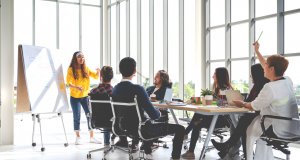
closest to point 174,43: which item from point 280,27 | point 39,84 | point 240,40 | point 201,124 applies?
point 240,40

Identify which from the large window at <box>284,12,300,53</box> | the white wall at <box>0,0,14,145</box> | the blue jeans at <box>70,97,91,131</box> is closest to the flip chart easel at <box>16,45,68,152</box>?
the blue jeans at <box>70,97,91,131</box>

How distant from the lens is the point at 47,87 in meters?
5.28

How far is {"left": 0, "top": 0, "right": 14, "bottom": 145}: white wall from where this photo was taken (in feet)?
17.5

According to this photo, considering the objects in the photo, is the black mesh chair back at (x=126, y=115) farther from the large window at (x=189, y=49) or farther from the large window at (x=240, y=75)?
the large window at (x=189, y=49)

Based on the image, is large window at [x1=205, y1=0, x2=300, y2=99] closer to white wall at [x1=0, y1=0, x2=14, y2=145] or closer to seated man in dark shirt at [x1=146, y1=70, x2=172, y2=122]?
seated man in dark shirt at [x1=146, y1=70, x2=172, y2=122]

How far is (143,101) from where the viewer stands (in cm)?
339

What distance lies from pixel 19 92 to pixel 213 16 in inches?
161

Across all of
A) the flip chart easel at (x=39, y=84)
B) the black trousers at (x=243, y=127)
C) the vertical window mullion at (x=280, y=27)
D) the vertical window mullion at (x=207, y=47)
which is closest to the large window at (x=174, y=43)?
the vertical window mullion at (x=207, y=47)

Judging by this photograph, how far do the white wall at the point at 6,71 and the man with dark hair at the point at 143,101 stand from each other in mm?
2608

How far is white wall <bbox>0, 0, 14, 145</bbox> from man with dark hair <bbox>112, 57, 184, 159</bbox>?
2.61 meters

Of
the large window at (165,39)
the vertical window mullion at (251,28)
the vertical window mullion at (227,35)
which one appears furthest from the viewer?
the large window at (165,39)

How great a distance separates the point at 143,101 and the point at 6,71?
3.01 meters

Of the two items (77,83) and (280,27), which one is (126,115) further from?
(280,27)

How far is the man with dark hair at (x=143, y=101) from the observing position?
340 centimetres
